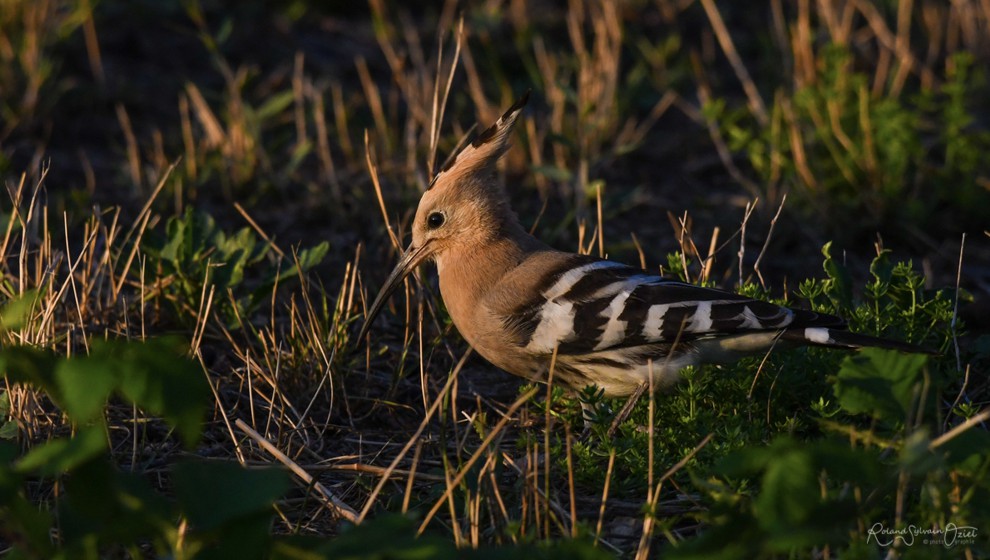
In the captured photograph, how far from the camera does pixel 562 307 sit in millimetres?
2844

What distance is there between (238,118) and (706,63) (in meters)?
2.29

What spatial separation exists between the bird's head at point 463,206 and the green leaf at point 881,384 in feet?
4.53

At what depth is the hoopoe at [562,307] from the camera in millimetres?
2617

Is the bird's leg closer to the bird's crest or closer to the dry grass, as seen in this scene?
the dry grass

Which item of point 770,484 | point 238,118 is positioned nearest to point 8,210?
point 238,118

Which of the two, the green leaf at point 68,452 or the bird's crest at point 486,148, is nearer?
the green leaf at point 68,452

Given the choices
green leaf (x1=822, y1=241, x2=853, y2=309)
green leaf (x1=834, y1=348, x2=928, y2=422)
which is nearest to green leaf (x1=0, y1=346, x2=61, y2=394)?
green leaf (x1=834, y1=348, x2=928, y2=422)

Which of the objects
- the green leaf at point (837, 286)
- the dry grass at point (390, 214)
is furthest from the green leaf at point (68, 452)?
the green leaf at point (837, 286)

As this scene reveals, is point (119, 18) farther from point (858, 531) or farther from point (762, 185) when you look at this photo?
point (858, 531)

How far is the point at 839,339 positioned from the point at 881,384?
556 mm

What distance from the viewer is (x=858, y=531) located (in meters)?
2.02

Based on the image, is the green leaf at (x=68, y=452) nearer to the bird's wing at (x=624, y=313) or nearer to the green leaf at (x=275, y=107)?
the bird's wing at (x=624, y=313)
